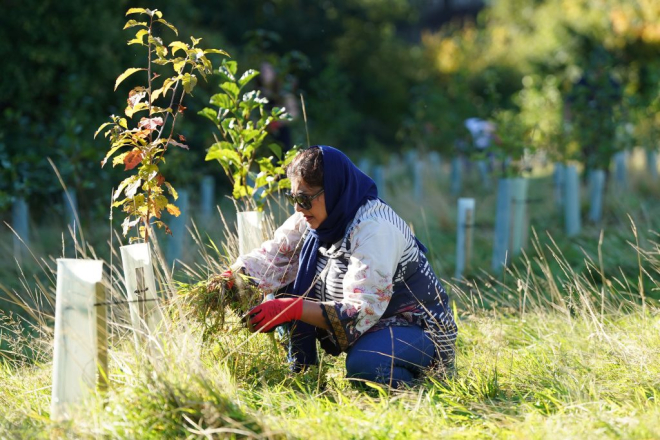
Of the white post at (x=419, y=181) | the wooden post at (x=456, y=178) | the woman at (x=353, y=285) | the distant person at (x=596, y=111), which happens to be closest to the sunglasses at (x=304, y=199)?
the woman at (x=353, y=285)

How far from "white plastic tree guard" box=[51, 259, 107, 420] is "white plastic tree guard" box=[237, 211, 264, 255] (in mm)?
1133

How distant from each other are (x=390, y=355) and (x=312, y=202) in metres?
0.72

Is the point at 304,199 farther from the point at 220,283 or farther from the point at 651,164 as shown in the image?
the point at 651,164

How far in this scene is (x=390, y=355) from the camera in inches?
129

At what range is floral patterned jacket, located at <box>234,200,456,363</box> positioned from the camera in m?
3.23

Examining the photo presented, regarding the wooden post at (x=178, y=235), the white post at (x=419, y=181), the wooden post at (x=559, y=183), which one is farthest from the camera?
the white post at (x=419, y=181)

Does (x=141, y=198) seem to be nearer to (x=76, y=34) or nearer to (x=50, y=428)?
(x=50, y=428)

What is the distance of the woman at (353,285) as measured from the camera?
3232mm

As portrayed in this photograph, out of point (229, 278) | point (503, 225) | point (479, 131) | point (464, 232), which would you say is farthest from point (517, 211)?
point (479, 131)

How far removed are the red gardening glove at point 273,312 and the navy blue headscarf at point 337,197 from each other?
0.36 m

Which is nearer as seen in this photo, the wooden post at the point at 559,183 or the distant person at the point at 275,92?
the distant person at the point at 275,92

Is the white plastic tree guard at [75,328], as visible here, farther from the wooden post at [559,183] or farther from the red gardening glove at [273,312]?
the wooden post at [559,183]

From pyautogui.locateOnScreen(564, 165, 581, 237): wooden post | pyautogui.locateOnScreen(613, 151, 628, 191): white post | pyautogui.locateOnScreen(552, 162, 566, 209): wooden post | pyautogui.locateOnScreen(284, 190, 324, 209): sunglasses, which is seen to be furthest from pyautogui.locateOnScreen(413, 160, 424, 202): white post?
pyautogui.locateOnScreen(284, 190, 324, 209): sunglasses

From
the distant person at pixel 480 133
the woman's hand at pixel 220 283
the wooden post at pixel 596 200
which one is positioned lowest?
the woman's hand at pixel 220 283
